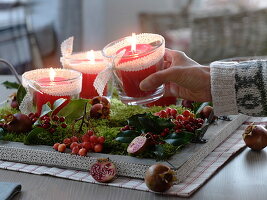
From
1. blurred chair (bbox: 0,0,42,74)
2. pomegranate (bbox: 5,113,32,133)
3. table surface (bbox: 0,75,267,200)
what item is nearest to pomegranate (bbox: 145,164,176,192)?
table surface (bbox: 0,75,267,200)

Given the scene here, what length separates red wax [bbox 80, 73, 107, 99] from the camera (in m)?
1.61

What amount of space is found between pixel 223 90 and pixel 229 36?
179 cm

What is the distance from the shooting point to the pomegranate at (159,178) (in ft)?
3.59

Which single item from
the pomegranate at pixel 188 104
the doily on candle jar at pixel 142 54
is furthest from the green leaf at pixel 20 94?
the pomegranate at pixel 188 104

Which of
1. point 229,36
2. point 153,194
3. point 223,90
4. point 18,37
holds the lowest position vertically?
point 18,37

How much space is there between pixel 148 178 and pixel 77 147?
0.21m

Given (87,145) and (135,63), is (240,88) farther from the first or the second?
(87,145)

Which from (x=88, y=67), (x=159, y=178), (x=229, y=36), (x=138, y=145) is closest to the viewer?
(x=159, y=178)

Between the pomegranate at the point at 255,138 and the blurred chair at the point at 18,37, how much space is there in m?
2.76

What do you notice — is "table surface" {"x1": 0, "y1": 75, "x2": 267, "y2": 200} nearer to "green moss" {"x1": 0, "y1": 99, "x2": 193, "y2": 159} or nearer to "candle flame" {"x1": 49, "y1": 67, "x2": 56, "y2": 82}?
"green moss" {"x1": 0, "y1": 99, "x2": 193, "y2": 159}

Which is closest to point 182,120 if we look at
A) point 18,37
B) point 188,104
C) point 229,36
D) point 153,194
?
point 188,104

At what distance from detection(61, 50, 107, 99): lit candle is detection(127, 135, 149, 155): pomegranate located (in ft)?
1.33

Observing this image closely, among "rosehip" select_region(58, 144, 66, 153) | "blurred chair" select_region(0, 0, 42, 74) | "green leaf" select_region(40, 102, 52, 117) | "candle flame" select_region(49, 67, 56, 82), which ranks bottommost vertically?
"blurred chair" select_region(0, 0, 42, 74)

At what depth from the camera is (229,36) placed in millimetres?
3047
